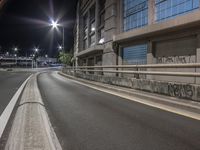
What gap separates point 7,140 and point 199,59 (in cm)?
1285

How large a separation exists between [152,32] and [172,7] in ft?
6.18

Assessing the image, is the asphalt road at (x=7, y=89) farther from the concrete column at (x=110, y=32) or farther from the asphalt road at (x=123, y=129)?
the concrete column at (x=110, y=32)

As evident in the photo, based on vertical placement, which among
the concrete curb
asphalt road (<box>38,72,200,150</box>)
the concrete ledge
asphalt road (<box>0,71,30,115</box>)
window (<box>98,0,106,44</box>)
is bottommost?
asphalt road (<box>0,71,30,115</box>)

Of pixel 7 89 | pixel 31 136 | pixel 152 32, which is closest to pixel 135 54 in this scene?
pixel 152 32

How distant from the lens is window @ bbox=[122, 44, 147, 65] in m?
24.1

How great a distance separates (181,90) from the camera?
9.44 meters

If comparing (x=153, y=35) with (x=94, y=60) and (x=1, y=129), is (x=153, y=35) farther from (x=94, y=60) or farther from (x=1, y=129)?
(x=94, y=60)

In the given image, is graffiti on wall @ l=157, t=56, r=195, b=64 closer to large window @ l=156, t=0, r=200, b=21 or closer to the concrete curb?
large window @ l=156, t=0, r=200, b=21

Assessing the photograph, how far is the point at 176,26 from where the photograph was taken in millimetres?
18062

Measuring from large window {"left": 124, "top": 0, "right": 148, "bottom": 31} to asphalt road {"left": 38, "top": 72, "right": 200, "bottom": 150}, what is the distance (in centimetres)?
1685

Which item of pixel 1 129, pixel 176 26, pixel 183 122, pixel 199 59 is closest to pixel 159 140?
pixel 183 122

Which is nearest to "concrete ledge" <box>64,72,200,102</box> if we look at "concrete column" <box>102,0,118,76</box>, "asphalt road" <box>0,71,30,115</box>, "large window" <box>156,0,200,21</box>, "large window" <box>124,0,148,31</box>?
"asphalt road" <box>0,71,30,115</box>

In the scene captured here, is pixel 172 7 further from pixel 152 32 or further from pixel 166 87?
pixel 166 87

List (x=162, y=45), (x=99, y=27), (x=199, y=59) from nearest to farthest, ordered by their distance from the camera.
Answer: (x=199, y=59)
(x=162, y=45)
(x=99, y=27)
